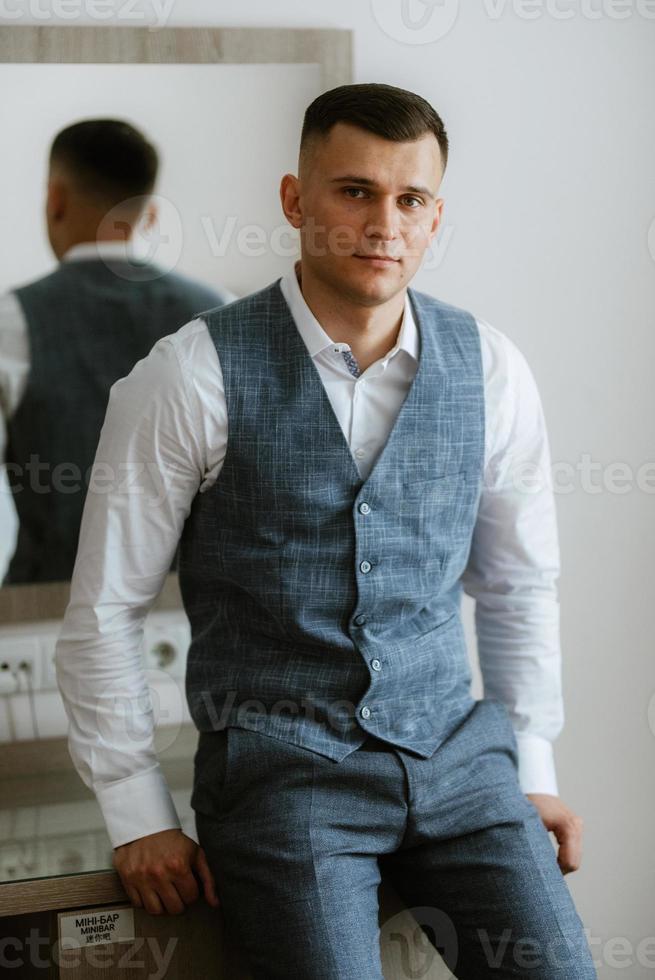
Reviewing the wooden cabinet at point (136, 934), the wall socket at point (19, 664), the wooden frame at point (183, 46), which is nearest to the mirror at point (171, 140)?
the wooden frame at point (183, 46)

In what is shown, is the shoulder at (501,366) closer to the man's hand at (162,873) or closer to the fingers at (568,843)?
the fingers at (568,843)

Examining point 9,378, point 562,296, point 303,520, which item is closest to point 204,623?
point 303,520

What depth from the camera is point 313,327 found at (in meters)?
1.28

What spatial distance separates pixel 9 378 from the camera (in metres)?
1.59

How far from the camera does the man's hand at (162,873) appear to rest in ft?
4.09

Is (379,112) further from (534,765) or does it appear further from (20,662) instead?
(20,662)

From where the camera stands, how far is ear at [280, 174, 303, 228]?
1293 millimetres

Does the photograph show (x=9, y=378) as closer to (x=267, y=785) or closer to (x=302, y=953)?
(x=267, y=785)

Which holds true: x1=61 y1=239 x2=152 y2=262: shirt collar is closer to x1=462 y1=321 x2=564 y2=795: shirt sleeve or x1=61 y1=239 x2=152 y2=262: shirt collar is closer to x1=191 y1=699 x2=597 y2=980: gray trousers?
x1=462 y1=321 x2=564 y2=795: shirt sleeve

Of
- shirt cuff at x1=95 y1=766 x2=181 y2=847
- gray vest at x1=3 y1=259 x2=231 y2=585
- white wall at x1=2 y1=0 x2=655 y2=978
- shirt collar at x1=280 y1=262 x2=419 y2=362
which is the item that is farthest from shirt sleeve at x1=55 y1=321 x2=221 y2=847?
white wall at x1=2 y1=0 x2=655 y2=978

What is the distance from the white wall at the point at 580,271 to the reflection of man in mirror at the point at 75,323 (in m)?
0.22

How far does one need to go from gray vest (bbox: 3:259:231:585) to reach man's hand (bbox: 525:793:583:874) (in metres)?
0.79

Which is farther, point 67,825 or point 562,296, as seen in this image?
point 562,296

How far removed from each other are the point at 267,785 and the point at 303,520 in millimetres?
314
